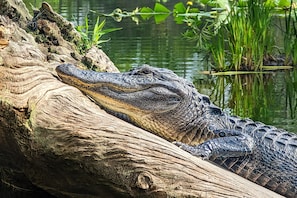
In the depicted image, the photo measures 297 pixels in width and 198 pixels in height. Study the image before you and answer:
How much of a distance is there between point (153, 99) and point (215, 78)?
353 cm

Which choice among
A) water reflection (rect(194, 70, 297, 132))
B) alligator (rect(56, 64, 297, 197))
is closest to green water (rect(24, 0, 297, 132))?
water reflection (rect(194, 70, 297, 132))

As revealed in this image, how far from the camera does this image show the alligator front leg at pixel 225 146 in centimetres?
253

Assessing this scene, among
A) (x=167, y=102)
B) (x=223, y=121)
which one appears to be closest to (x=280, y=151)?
(x=223, y=121)

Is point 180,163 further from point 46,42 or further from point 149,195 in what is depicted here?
point 46,42

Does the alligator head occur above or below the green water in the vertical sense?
above

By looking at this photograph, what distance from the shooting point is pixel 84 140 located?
2207 millimetres

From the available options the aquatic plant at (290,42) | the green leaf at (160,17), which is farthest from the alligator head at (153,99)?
the green leaf at (160,17)

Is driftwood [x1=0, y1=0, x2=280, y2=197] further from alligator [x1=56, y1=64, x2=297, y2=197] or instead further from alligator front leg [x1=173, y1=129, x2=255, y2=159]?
alligator [x1=56, y1=64, x2=297, y2=197]

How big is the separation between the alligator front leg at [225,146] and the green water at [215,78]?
1.61m

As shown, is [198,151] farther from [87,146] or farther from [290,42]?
[290,42]

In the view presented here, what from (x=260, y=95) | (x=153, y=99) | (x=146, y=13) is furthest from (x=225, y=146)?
(x=146, y=13)

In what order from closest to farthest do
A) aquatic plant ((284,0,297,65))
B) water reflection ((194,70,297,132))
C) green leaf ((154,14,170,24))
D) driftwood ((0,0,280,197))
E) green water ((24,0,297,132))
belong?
driftwood ((0,0,280,197)) → water reflection ((194,70,297,132)) → green water ((24,0,297,132)) → aquatic plant ((284,0,297,65)) → green leaf ((154,14,170,24))

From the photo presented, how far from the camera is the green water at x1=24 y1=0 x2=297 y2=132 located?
4.87 meters

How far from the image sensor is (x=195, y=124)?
9.19ft
